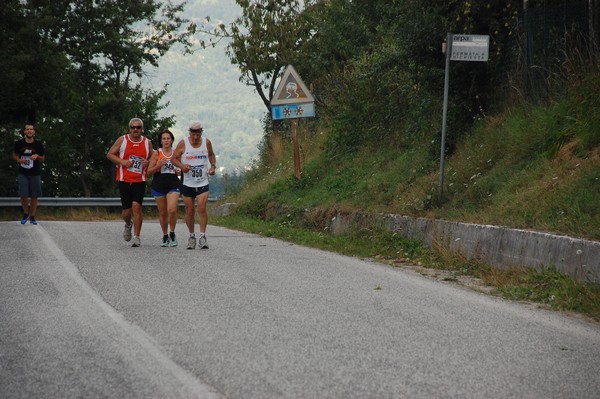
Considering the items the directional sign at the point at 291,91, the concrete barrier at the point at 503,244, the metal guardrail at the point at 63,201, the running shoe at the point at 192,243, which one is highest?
the directional sign at the point at 291,91

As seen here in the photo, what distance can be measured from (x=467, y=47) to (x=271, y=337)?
811cm

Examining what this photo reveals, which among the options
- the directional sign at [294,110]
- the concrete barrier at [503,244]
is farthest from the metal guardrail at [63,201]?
the concrete barrier at [503,244]

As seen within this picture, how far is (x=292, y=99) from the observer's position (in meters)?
20.2

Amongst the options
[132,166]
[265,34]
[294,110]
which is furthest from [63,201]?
[132,166]

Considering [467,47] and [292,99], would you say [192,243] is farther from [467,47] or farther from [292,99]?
[292,99]

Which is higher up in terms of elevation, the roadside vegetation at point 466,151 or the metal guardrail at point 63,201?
the roadside vegetation at point 466,151

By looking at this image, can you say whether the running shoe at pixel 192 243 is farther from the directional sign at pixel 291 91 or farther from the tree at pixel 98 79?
the tree at pixel 98 79

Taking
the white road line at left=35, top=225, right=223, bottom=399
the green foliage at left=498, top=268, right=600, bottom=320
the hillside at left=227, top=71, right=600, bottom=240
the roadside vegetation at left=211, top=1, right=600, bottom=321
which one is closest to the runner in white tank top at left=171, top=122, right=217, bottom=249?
the roadside vegetation at left=211, top=1, right=600, bottom=321

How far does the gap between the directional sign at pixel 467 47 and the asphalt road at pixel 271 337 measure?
13.6 feet

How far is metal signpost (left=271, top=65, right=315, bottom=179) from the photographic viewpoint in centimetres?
2000

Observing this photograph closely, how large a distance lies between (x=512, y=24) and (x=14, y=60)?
994 inches

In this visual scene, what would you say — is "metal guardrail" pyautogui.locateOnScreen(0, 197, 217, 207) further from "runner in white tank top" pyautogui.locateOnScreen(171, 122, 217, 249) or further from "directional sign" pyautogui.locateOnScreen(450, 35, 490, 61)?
"directional sign" pyautogui.locateOnScreen(450, 35, 490, 61)

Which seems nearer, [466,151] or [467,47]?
[467,47]

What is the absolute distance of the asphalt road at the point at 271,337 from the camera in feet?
17.3
